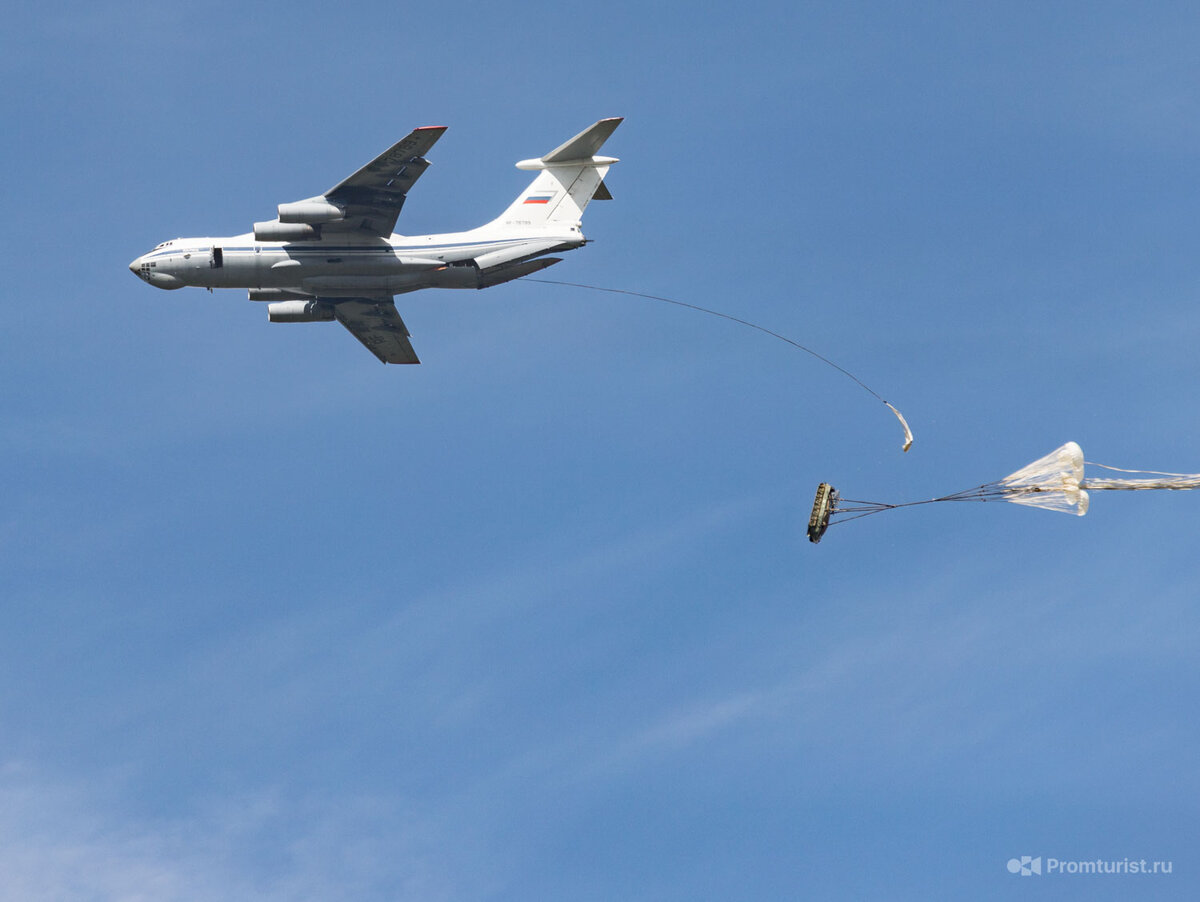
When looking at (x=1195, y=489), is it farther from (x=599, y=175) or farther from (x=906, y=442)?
(x=599, y=175)

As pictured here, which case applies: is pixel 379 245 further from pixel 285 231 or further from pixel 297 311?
pixel 297 311

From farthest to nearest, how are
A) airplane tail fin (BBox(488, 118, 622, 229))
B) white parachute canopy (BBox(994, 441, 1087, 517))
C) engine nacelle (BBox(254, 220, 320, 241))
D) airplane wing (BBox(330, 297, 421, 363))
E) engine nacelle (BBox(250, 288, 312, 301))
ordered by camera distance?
airplane wing (BBox(330, 297, 421, 363)) → engine nacelle (BBox(250, 288, 312, 301)) → airplane tail fin (BBox(488, 118, 622, 229)) → engine nacelle (BBox(254, 220, 320, 241)) → white parachute canopy (BBox(994, 441, 1087, 517))

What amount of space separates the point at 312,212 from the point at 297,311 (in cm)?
413

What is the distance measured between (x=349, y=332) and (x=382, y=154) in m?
7.28

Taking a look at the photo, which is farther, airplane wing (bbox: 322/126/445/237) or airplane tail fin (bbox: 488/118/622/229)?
airplane tail fin (bbox: 488/118/622/229)

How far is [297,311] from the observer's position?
4672cm

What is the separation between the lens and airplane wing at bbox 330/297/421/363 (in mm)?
46375

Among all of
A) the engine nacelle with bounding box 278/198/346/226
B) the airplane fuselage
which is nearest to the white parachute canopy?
the airplane fuselage

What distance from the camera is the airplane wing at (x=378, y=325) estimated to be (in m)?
46.4

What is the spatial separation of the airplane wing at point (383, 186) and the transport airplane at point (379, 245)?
0.03 m

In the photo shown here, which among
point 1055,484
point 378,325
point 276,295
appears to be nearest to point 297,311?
point 276,295

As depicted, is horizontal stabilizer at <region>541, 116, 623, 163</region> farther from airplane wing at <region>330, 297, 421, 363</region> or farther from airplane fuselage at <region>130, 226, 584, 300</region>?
airplane wing at <region>330, 297, 421, 363</region>

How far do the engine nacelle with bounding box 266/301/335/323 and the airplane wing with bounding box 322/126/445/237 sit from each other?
316 cm

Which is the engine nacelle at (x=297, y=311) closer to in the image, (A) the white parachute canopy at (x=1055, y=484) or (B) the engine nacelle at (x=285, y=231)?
(B) the engine nacelle at (x=285, y=231)
